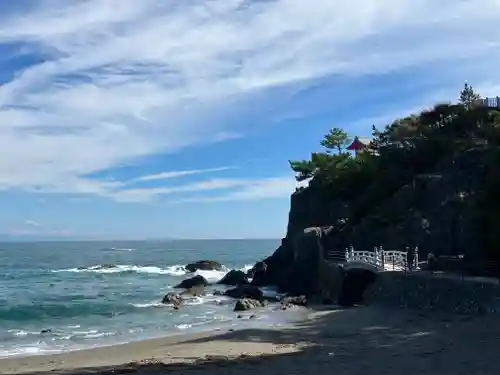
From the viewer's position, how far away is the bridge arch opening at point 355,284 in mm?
30278

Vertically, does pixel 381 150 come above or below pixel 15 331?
above

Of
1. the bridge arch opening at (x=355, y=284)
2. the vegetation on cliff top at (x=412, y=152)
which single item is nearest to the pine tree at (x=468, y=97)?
the vegetation on cliff top at (x=412, y=152)

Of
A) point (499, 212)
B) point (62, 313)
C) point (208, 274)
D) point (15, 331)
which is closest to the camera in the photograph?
point (499, 212)

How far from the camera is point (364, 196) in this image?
42969mm

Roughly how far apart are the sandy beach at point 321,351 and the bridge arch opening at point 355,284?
4719 mm

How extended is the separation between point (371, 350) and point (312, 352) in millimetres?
1675

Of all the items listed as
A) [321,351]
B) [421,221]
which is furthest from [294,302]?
[321,351]

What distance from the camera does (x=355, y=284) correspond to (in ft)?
102

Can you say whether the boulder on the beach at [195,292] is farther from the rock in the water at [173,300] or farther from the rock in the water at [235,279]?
the rock in the water at [235,279]

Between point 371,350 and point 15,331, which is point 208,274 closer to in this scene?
point 15,331

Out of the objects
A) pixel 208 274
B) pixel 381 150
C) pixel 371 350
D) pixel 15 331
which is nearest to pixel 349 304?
pixel 371 350

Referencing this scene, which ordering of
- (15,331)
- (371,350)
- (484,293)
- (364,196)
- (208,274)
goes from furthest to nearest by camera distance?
(208,274) < (364,196) < (15,331) < (484,293) < (371,350)

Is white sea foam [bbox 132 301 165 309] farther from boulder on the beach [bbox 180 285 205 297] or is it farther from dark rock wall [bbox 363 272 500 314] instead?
dark rock wall [bbox 363 272 500 314]

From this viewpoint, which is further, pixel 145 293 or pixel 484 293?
pixel 145 293
